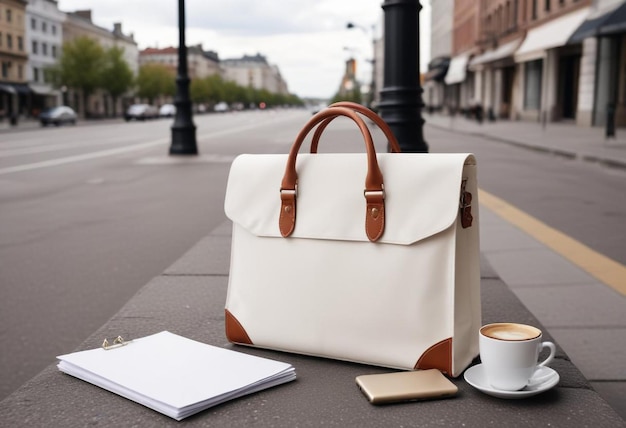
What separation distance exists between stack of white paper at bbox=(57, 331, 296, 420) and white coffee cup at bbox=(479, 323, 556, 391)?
579 mm

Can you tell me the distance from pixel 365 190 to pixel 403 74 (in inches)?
102

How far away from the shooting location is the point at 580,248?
5645 mm

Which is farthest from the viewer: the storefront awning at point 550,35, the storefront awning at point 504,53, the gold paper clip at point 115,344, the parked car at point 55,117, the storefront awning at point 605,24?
the parked car at point 55,117

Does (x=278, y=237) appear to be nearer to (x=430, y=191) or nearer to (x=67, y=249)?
(x=430, y=191)

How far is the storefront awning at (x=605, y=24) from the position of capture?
2222 centimetres

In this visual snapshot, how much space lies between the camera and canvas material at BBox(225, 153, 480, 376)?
203 cm

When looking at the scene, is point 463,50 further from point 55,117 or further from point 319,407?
point 319,407

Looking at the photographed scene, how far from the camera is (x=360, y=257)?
6.95 ft

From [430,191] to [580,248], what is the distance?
404cm

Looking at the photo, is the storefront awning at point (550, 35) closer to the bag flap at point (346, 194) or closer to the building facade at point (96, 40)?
the bag flap at point (346, 194)

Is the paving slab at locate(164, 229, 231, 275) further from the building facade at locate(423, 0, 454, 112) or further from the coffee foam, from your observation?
the building facade at locate(423, 0, 454, 112)

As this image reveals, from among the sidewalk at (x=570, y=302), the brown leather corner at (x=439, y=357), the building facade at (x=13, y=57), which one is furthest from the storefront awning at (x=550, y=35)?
the building facade at (x=13, y=57)

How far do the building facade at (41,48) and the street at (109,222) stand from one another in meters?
56.2

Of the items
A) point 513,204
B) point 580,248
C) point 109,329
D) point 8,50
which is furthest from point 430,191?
point 8,50
